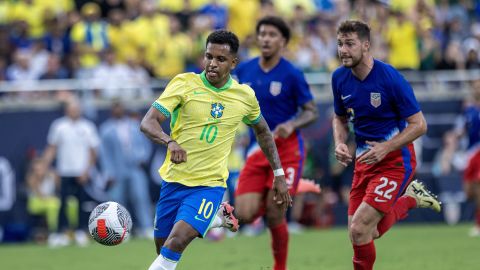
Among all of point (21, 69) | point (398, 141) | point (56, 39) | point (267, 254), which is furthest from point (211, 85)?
point (56, 39)

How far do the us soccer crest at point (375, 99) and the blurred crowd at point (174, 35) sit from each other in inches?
464

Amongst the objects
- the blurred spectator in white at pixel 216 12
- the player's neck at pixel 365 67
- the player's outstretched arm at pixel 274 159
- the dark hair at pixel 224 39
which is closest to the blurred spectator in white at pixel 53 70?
the blurred spectator in white at pixel 216 12

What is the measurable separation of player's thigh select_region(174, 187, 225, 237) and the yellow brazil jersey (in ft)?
0.28

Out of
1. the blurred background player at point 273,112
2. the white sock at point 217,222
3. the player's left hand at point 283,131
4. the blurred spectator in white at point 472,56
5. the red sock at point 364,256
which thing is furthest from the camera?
the blurred spectator in white at point 472,56

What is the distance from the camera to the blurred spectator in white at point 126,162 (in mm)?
20859

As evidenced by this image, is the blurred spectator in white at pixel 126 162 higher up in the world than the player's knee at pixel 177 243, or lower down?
lower down

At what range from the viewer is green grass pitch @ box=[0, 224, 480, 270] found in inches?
550

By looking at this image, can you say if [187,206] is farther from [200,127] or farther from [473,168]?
[473,168]

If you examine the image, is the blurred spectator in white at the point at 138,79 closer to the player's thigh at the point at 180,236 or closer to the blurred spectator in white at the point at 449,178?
the blurred spectator in white at the point at 449,178

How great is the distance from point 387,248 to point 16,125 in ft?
28.1

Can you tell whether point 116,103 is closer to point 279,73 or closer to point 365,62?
point 279,73

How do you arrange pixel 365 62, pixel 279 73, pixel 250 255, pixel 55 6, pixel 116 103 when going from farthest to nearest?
pixel 55 6 → pixel 116 103 → pixel 250 255 → pixel 279 73 → pixel 365 62

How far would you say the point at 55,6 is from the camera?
22.8 meters

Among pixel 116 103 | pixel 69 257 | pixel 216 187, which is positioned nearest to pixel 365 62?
pixel 216 187
